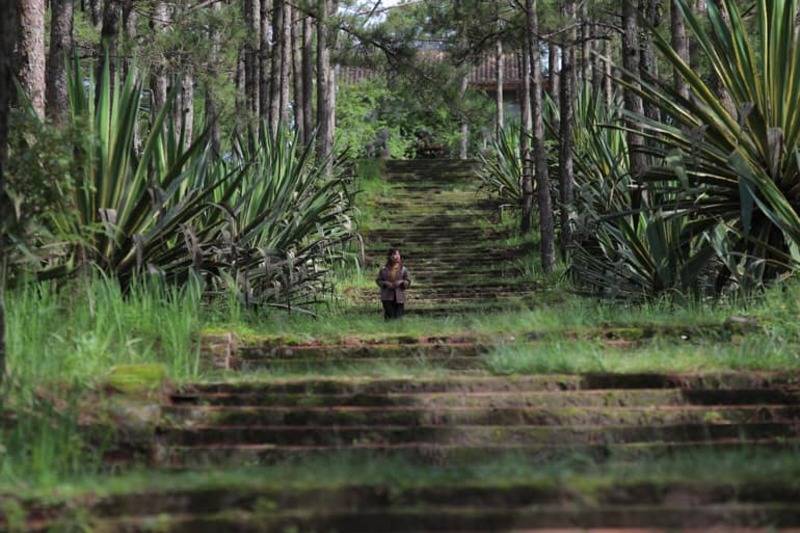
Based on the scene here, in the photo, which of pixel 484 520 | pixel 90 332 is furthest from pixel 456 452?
pixel 90 332

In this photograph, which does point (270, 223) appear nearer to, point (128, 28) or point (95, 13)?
point (128, 28)

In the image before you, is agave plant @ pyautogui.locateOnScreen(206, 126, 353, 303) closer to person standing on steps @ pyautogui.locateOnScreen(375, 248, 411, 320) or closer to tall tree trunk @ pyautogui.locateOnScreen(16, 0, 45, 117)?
person standing on steps @ pyautogui.locateOnScreen(375, 248, 411, 320)

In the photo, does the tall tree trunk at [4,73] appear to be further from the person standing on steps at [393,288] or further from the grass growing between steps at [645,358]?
the person standing on steps at [393,288]

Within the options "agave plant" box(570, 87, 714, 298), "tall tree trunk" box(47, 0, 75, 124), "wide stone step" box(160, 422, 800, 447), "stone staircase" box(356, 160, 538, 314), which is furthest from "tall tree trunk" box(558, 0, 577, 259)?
"wide stone step" box(160, 422, 800, 447)

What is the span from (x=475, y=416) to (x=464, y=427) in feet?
0.67

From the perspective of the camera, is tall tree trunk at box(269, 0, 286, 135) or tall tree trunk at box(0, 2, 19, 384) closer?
tall tree trunk at box(0, 2, 19, 384)

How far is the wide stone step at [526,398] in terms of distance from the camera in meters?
6.96

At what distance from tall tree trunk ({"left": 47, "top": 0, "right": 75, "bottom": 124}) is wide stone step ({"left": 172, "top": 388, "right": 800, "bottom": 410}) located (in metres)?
5.20

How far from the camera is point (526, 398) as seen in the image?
702cm

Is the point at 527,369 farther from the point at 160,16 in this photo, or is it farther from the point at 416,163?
the point at 416,163

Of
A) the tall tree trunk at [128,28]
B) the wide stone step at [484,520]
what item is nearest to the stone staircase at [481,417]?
the wide stone step at [484,520]

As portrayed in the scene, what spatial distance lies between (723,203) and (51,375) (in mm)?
6456

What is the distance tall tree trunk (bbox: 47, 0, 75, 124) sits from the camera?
37.3 ft

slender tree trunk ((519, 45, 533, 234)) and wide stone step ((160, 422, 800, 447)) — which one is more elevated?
slender tree trunk ((519, 45, 533, 234))
